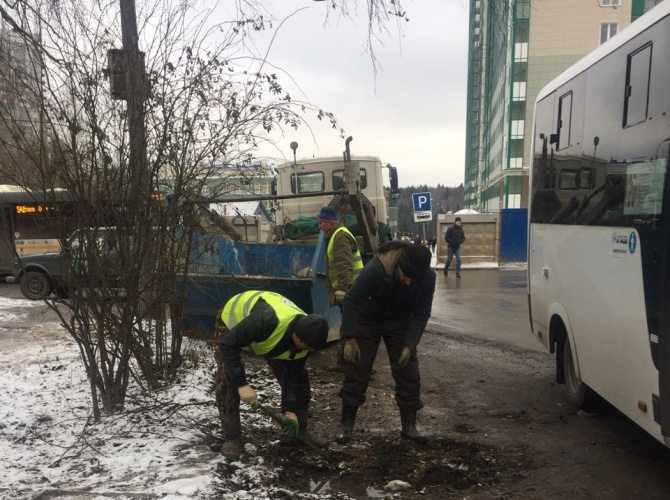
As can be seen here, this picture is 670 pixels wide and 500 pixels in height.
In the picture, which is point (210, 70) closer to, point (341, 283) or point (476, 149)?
point (341, 283)

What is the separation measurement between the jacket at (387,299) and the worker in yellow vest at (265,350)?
22.7 inches

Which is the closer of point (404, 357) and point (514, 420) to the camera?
point (404, 357)

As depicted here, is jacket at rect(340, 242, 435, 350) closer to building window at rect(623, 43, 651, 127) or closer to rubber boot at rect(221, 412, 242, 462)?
rubber boot at rect(221, 412, 242, 462)

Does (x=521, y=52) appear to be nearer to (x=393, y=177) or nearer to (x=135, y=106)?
(x=393, y=177)

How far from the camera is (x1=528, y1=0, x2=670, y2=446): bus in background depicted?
10.6 feet

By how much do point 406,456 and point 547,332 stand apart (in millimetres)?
2244

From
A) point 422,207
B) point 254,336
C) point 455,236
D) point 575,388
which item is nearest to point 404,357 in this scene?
point 254,336

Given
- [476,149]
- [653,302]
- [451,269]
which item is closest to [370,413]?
[653,302]

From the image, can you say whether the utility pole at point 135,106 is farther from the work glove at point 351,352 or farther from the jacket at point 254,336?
the work glove at point 351,352

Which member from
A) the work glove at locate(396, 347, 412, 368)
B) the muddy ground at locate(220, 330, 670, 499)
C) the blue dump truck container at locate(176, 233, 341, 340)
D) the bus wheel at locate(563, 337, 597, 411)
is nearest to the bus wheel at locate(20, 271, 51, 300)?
the blue dump truck container at locate(176, 233, 341, 340)

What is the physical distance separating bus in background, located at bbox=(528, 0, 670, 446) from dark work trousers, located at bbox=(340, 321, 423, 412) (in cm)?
139

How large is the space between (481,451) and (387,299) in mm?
1321

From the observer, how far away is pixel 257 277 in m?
6.20

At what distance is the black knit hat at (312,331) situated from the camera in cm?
335
